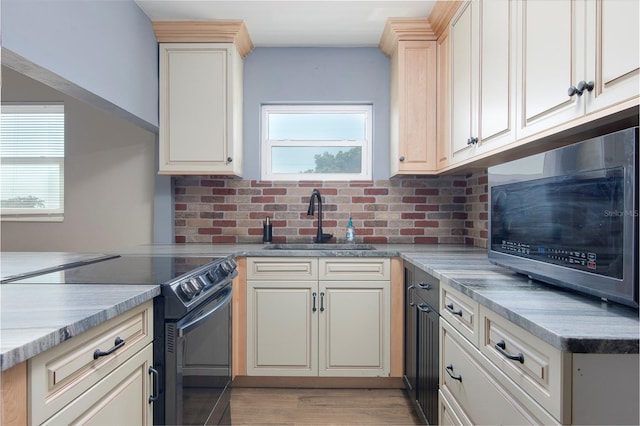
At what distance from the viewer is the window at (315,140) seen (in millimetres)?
2791

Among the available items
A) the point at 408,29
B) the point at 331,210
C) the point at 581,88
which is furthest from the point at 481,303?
the point at 408,29

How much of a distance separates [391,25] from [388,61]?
38cm

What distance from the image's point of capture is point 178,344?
3.81 ft

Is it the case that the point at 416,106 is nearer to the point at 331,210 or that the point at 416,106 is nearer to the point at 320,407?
the point at 331,210

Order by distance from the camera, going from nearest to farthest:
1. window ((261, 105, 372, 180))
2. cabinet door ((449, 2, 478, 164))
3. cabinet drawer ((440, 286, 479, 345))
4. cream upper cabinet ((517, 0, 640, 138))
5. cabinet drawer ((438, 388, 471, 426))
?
cream upper cabinet ((517, 0, 640, 138)), cabinet drawer ((440, 286, 479, 345)), cabinet drawer ((438, 388, 471, 426)), cabinet door ((449, 2, 478, 164)), window ((261, 105, 372, 180))

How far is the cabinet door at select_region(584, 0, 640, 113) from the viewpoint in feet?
2.94

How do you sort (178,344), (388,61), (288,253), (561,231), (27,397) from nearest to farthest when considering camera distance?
1. (27,397)
2. (561,231)
3. (178,344)
4. (288,253)
5. (388,61)

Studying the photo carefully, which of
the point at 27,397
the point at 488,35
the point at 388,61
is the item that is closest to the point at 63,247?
the point at 27,397

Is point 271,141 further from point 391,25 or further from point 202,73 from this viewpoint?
point 391,25

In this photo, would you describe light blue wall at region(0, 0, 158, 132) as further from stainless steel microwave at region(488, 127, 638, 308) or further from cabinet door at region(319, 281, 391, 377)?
stainless steel microwave at region(488, 127, 638, 308)

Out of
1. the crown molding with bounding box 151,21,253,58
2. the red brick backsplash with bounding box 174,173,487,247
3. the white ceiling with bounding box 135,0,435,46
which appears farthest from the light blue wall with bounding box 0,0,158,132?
the red brick backsplash with bounding box 174,173,487,247

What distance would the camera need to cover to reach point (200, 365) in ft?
4.44

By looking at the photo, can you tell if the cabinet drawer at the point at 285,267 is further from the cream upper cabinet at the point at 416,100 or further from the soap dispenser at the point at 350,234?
the cream upper cabinet at the point at 416,100

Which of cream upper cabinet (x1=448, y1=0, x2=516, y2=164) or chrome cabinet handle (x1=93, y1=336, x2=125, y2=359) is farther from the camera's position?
cream upper cabinet (x1=448, y1=0, x2=516, y2=164)
